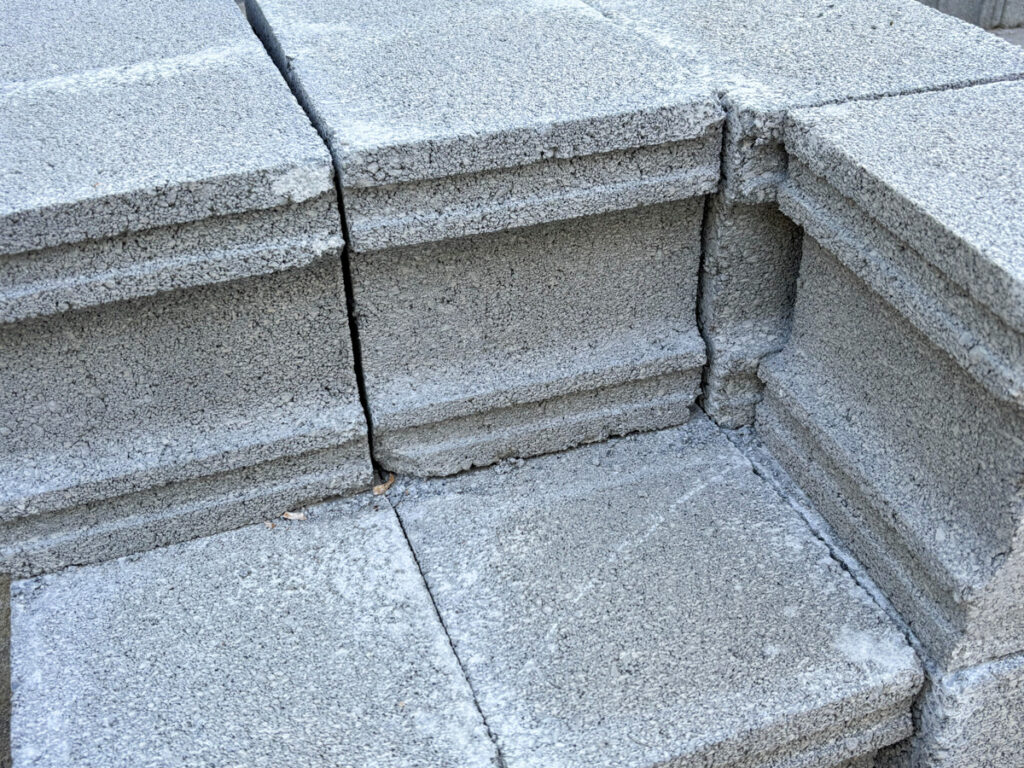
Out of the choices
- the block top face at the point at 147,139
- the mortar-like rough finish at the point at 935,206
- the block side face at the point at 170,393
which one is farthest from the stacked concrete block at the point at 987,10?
the block side face at the point at 170,393

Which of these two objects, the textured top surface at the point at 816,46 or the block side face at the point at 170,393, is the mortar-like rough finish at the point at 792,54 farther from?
the block side face at the point at 170,393

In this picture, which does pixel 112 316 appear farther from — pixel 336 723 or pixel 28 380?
pixel 336 723

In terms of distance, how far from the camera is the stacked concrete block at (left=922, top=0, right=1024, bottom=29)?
614 centimetres

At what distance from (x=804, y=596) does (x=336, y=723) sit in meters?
0.97

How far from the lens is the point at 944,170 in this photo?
1.87 metres

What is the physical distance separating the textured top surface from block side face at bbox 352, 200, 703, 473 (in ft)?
1.12

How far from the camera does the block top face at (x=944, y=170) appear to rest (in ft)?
5.36

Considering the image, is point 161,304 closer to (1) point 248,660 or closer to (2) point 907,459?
(1) point 248,660

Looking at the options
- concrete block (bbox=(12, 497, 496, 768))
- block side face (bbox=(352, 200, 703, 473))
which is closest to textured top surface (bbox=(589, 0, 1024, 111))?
block side face (bbox=(352, 200, 703, 473))

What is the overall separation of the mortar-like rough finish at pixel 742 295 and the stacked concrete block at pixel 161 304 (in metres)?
0.86

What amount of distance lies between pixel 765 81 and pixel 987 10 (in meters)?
4.79

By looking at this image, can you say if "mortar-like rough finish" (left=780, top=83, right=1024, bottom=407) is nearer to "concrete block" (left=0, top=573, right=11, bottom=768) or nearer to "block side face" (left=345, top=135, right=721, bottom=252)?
"block side face" (left=345, top=135, right=721, bottom=252)

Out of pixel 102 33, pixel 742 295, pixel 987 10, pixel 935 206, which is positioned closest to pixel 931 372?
pixel 935 206

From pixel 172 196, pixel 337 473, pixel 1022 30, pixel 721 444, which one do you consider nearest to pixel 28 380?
pixel 172 196
